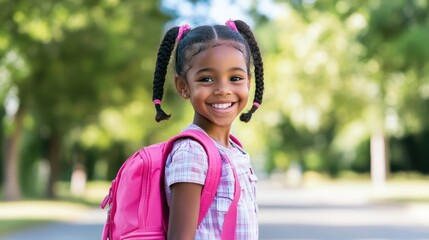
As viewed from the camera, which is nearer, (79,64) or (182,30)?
(182,30)

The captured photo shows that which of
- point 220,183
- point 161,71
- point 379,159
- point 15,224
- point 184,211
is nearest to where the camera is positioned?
point 184,211

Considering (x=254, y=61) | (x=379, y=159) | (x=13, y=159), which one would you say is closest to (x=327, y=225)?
(x=13, y=159)

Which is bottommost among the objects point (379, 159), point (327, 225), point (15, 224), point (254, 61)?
point (254, 61)

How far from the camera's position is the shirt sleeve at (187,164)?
2572 millimetres

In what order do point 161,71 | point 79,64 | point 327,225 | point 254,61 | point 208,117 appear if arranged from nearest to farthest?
1. point 208,117
2. point 161,71
3. point 254,61
4. point 327,225
5. point 79,64

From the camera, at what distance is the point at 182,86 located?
112 inches

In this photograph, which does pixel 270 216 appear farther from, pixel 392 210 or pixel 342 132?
pixel 342 132

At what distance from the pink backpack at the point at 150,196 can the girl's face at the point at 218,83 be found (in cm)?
9

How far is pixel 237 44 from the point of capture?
280 cm

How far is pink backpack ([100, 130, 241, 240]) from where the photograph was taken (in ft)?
8.53

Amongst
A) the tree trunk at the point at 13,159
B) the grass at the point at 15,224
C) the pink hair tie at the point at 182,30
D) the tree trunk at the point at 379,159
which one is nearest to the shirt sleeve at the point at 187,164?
the pink hair tie at the point at 182,30

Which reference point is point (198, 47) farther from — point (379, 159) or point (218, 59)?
point (379, 159)

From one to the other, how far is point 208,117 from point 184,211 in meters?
0.33

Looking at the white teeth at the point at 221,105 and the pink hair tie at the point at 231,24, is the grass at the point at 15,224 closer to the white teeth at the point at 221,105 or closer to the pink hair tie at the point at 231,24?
the pink hair tie at the point at 231,24
